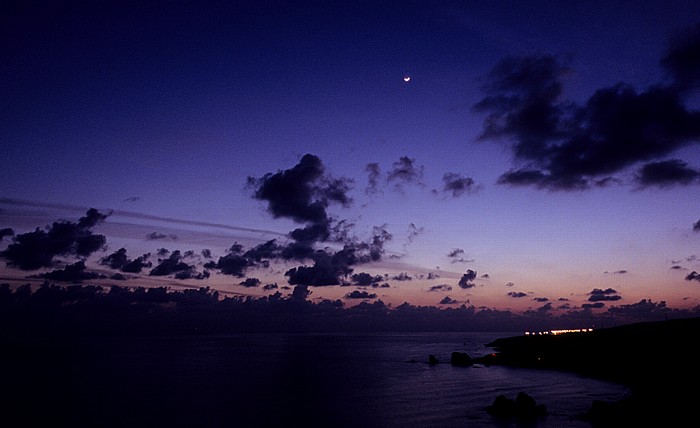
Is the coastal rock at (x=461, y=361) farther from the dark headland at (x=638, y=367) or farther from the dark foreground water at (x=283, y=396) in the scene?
the dark foreground water at (x=283, y=396)

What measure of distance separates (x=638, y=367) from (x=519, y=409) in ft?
196

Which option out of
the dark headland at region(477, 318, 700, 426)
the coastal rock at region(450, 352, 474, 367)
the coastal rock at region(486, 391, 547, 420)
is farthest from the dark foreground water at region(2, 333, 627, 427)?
the coastal rock at region(450, 352, 474, 367)

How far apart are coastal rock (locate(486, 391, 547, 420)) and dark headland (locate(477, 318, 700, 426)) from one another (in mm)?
5825

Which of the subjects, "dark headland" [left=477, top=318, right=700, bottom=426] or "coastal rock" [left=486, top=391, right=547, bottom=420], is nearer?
"dark headland" [left=477, top=318, right=700, bottom=426]

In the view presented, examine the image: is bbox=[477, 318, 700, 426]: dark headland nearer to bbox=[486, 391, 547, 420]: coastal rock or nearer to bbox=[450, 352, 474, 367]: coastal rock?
bbox=[450, 352, 474, 367]: coastal rock

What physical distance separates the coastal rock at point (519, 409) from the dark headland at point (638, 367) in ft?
19.1

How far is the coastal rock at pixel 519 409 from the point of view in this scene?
5469cm

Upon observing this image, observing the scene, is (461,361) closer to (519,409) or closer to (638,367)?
(638,367)

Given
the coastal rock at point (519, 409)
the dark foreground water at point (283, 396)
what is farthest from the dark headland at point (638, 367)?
the coastal rock at point (519, 409)

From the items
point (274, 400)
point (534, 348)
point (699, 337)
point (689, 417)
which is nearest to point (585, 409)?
point (689, 417)

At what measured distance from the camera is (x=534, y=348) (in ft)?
525

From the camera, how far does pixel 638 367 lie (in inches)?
3848

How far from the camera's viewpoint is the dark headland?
159 ft

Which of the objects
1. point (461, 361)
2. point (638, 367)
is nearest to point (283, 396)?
point (461, 361)
